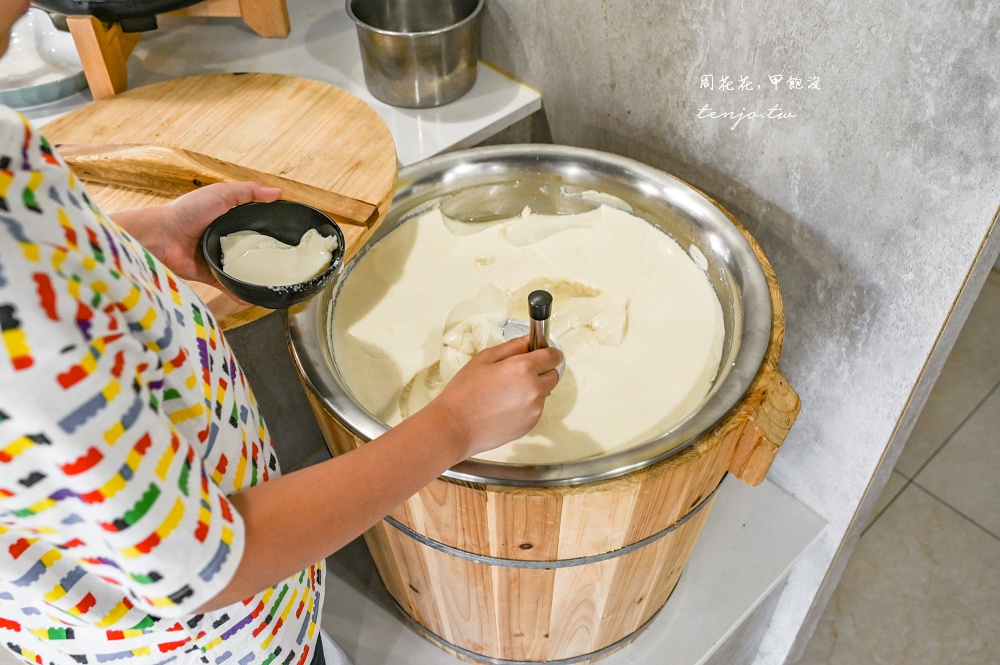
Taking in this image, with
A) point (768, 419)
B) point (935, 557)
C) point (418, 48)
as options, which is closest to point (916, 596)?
point (935, 557)

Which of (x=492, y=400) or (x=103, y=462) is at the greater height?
(x=103, y=462)

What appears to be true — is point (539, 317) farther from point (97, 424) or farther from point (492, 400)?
point (97, 424)

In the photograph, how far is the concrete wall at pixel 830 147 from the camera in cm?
106

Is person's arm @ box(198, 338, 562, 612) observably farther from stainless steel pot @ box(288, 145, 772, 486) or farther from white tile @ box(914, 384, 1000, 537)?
white tile @ box(914, 384, 1000, 537)

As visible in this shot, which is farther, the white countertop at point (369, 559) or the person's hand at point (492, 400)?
the white countertop at point (369, 559)

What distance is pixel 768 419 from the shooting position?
107 cm

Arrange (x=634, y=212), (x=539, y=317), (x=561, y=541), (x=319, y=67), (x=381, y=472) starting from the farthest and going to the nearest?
(x=319, y=67) → (x=634, y=212) → (x=561, y=541) → (x=539, y=317) → (x=381, y=472)

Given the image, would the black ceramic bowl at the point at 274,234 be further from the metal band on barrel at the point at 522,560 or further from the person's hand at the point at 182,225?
the metal band on barrel at the point at 522,560

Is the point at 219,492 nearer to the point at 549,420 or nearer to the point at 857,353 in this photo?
the point at 549,420

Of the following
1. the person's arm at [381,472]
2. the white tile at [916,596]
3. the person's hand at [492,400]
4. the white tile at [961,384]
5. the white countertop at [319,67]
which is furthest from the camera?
the white tile at [961,384]

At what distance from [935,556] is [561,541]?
162 centimetres

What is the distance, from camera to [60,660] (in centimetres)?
88

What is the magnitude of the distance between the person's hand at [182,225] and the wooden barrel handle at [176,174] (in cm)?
18

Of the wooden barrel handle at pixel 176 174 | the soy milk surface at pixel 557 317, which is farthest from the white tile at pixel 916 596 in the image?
the wooden barrel handle at pixel 176 174
